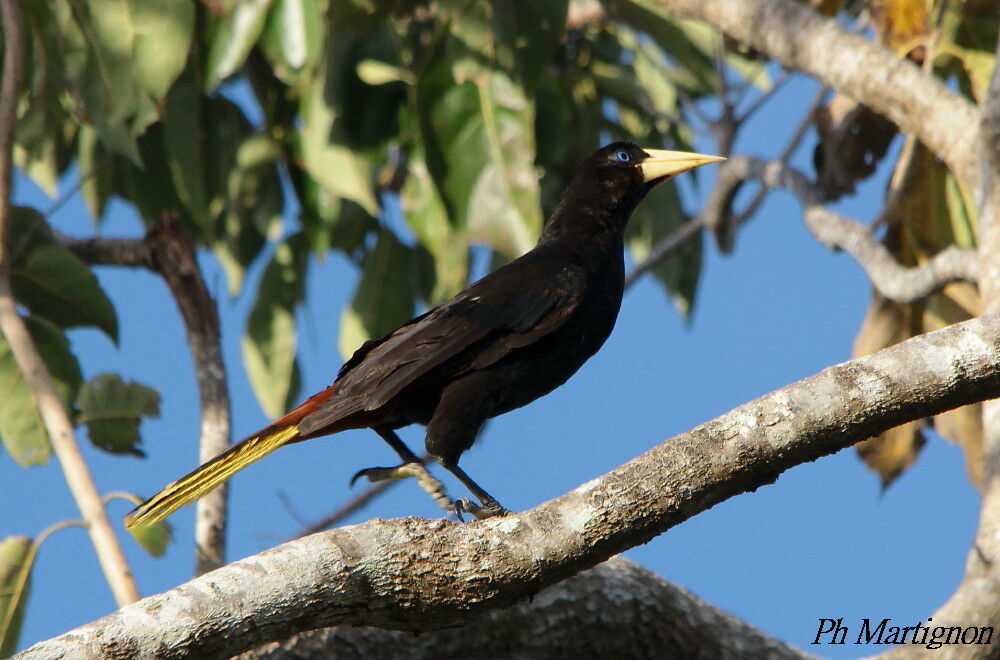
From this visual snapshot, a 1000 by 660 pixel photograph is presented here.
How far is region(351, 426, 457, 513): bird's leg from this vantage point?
3439 millimetres

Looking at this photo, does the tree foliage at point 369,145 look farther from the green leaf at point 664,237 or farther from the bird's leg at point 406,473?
the bird's leg at point 406,473

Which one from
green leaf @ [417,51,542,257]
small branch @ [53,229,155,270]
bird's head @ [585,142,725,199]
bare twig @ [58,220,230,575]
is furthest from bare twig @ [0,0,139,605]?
bird's head @ [585,142,725,199]

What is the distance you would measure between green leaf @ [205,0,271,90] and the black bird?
1.33 metres

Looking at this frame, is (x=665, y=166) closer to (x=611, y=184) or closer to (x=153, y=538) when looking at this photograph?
(x=611, y=184)

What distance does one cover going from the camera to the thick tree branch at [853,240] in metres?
3.86

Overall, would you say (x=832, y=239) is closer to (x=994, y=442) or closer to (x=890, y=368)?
(x=994, y=442)

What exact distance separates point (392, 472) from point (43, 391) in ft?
→ 3.28

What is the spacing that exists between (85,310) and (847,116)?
306 cm

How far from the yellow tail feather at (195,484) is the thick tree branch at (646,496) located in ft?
3.01

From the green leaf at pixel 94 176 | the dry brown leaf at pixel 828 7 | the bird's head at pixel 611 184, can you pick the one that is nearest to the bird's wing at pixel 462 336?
the bird's head at pixel 611 184

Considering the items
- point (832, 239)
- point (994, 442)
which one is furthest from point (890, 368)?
point (832, 239)

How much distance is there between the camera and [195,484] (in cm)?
324

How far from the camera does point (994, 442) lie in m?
3.49

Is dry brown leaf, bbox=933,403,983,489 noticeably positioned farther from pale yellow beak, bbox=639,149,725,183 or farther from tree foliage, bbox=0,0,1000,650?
pale yellow beak, bbox=639,149,725,183
